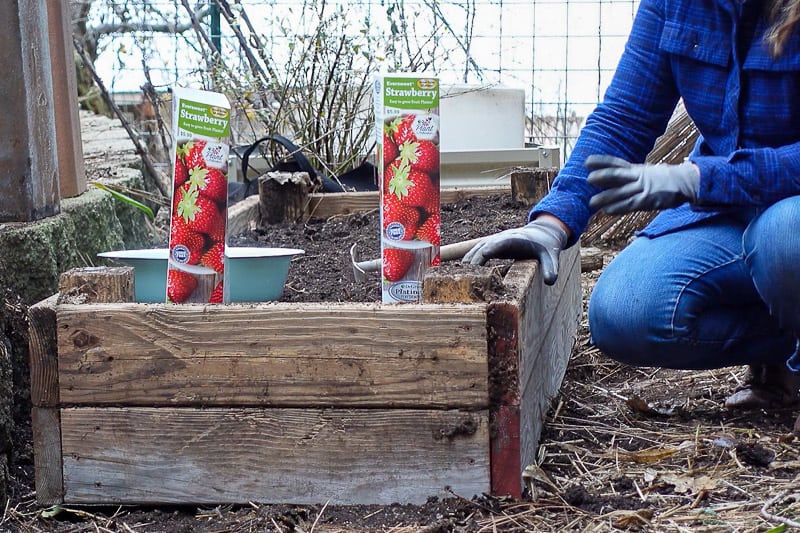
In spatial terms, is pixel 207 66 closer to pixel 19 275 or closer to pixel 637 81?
pixel 19 275

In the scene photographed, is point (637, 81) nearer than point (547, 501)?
No

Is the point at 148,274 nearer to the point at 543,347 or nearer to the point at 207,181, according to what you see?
the point at 207,181

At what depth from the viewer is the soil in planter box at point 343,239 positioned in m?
2.31

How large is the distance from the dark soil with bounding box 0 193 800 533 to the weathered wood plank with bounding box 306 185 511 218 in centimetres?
84

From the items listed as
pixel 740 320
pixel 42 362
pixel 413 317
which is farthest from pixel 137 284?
pixel 740 320

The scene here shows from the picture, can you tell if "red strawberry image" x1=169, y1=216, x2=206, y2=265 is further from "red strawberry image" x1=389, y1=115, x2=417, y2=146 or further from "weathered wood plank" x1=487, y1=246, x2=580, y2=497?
"weathered wood plank" x1=487, y1=246, x2=580, y2=497

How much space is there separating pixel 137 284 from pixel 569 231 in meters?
0.88

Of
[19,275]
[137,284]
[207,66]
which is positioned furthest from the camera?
[207,66]

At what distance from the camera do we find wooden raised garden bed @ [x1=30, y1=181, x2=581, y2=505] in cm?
162

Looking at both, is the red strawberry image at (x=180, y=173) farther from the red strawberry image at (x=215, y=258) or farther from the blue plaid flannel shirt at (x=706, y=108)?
the blue plaid flannel shirt at (x=706, y=108)

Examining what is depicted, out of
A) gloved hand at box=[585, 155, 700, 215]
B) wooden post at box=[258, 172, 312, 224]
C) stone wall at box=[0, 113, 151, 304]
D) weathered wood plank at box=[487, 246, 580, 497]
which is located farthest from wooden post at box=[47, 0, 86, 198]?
gloved hand at box=[585, 155, 700, 215]

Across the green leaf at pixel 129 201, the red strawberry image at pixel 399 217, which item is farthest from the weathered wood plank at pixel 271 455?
the green leaf at pixel 129 201

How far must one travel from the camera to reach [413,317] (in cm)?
161

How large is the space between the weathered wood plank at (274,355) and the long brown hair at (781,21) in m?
0.81
